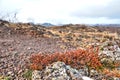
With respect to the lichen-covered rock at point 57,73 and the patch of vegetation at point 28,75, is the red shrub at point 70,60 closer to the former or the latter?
the patch of vegetation at point 28,75

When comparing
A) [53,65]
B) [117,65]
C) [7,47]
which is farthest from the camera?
[7,47]

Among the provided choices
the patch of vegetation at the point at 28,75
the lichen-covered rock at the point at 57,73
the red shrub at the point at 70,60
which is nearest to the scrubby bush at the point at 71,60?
→ the red shrub at the point at 70,60

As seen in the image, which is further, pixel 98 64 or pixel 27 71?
pixel 98 64

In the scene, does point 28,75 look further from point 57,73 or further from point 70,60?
A: point 70,60

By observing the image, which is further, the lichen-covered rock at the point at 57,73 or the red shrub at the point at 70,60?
the red shrub at the point at 70,60

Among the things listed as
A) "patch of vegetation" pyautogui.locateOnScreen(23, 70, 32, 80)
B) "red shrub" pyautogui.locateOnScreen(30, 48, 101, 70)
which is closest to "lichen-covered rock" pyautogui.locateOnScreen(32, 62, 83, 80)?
"patch of vegetation" pyautogui.locateOnScreen(23, 70, 32, 80)

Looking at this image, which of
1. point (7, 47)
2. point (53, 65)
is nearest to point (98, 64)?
point (53, 65)

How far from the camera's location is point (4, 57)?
63.8 feet

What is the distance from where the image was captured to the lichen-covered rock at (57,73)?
51.8 feet

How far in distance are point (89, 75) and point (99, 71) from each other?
102 centimetres

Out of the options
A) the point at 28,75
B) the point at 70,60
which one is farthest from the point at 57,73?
the point at 70,60

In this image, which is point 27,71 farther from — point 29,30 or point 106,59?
point 29,30

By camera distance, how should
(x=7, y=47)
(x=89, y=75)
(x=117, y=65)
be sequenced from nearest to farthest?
(x=89, y=75) < (x=117, y=65) < (x=7, y=47)

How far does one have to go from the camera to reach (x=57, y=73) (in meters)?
16.0
